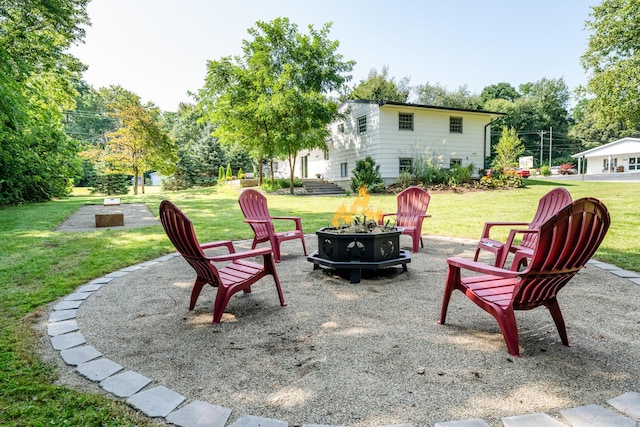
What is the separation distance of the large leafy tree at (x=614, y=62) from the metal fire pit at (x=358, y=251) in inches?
591

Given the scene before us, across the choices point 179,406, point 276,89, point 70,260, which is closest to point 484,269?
point 179,406

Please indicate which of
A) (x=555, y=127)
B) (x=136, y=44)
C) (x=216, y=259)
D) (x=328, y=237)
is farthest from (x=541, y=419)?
(x=555, y=127)

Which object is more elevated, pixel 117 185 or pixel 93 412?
pixel 117 185

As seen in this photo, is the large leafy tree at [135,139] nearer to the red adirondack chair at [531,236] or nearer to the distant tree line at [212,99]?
the distant tree line at [212,99]

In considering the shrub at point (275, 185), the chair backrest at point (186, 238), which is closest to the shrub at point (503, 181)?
the shrub at point (275, 185)

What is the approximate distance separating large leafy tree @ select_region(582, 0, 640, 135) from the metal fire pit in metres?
15.0

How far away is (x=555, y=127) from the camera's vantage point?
51.9 metres

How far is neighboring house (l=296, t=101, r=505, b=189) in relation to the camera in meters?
18.7

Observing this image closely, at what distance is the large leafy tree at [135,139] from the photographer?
66.4 feet

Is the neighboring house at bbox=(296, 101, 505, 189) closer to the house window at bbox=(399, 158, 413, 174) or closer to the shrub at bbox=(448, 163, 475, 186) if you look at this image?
the house window at bbox=(399, 158, 413, 174)

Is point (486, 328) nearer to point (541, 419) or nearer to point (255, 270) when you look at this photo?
point (541, 419)

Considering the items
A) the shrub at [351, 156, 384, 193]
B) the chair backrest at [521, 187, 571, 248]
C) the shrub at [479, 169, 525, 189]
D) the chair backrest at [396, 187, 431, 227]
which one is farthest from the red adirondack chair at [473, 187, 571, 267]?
the shrub at [479, 169, 525, 189]

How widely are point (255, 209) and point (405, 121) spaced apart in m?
15.6

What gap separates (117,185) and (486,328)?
28818 millimetres
